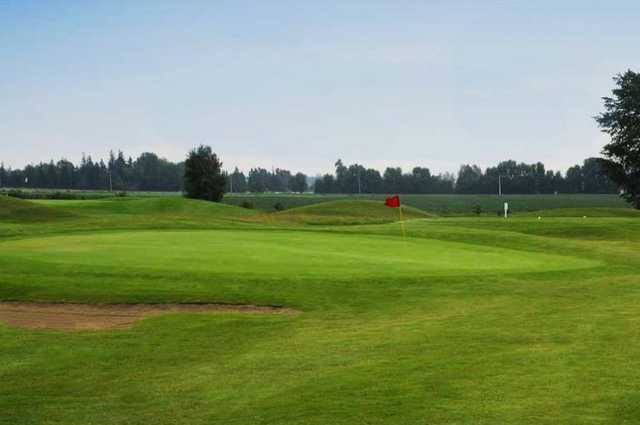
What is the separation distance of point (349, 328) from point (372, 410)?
18.9ft

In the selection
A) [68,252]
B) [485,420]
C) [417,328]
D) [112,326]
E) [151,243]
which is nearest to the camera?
[485,420]

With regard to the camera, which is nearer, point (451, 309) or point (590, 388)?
point (590, 388)

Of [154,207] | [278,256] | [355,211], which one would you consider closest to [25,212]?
[154,207]

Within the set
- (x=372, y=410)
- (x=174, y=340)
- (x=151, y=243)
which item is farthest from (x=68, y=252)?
(x=372, y=410)

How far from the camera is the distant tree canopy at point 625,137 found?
75.4 meters

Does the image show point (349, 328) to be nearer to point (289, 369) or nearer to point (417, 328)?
point (417, 328)

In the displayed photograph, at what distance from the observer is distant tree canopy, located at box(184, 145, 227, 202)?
97750 mm

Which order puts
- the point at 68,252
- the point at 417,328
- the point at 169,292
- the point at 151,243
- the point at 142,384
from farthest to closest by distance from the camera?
the point at 151,243
the point at 68,252
the point at 169,292
the point at 417,328
the point at 142,384

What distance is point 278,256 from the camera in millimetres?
22625

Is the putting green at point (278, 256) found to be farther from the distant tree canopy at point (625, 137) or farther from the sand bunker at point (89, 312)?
the distant tree canopy at point (625, 137)

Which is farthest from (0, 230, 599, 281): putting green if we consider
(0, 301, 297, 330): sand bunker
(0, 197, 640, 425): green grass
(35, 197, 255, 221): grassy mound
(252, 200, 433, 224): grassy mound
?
(252, 200, 433, 224): grassy mound

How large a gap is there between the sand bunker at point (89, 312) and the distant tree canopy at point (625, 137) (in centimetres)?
6852

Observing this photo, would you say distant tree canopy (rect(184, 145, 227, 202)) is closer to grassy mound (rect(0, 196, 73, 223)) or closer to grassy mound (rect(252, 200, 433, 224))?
grassy mound (rect(252, 200, 433, 224))

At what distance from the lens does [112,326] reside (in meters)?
15.4
